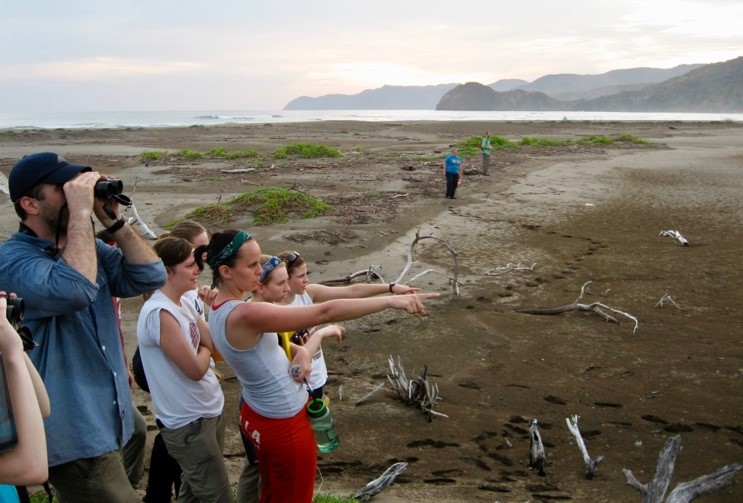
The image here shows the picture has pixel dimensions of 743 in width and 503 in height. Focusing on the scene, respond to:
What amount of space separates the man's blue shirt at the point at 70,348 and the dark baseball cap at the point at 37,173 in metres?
0.20

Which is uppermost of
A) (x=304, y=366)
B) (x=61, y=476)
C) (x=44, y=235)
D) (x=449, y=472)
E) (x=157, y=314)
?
(x=44, y=235)

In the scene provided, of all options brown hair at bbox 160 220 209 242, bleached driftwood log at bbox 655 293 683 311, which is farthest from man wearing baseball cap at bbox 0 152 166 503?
bleached driftwood log at bbox 655 293 683 311

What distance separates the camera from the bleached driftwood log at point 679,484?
3.20m

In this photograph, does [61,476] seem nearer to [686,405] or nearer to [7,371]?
[7,371]

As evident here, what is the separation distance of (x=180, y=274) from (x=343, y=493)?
202 cm

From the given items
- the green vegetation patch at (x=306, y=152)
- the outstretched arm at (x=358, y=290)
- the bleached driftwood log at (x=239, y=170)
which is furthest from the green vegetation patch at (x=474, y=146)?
the outstretched arm at (x=358, y=290)

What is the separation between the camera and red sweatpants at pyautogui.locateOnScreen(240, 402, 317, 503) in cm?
289

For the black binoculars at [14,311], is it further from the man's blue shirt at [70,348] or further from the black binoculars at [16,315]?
the man's blue shirt at [70,348]

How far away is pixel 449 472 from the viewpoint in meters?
4.50

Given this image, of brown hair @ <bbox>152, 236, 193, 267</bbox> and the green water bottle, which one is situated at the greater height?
brown hair @ <bbox>152, 236, 193, 267</bbox>

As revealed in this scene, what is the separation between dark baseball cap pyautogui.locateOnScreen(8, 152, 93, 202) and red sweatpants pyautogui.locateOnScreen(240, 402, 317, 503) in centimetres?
142

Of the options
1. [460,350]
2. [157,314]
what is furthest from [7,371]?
[460,350]

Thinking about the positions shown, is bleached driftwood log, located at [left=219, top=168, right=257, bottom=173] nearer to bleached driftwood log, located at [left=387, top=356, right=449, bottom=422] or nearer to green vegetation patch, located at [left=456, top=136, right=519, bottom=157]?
green vegetation patch, located at [left=456, top=136, right=519, bottom=157]

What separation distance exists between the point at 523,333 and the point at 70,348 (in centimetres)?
576
